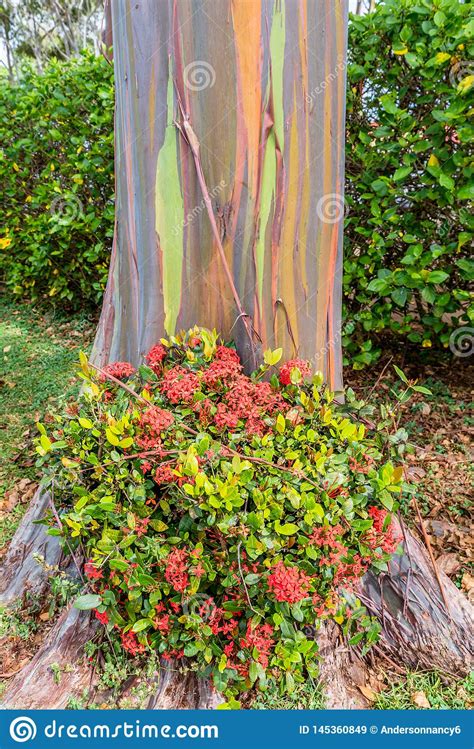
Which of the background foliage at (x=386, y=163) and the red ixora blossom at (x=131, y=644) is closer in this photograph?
the red ixora blossom at (x=131, y=644)

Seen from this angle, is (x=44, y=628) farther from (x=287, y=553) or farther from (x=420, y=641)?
(x=420, y=641)

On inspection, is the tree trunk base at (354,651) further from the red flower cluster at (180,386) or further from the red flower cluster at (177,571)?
the red flower cluster at (180,386)

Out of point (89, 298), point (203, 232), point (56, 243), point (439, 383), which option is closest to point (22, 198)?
point (56, 243)

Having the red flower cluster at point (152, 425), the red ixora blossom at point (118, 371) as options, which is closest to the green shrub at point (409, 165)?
the red ixora blossom at point (118, 371)

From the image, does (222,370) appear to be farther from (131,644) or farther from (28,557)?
(28,557)

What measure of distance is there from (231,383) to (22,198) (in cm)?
473

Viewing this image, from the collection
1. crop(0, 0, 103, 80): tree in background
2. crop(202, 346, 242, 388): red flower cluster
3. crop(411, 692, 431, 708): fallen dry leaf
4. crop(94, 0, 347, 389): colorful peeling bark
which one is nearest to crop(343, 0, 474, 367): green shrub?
crop(94, 0, 347, 389): colorful peeling bark

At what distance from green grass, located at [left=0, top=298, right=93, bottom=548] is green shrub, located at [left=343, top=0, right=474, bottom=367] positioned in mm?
2259

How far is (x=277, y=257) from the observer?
2227mm

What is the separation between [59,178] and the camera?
532cm

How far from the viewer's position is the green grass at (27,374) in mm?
3460

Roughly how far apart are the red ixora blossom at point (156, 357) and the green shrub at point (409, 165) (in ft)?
A: 6.18

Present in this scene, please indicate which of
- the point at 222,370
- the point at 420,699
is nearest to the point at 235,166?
the point at 222,370

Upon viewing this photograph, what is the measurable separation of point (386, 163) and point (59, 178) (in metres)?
3.35
